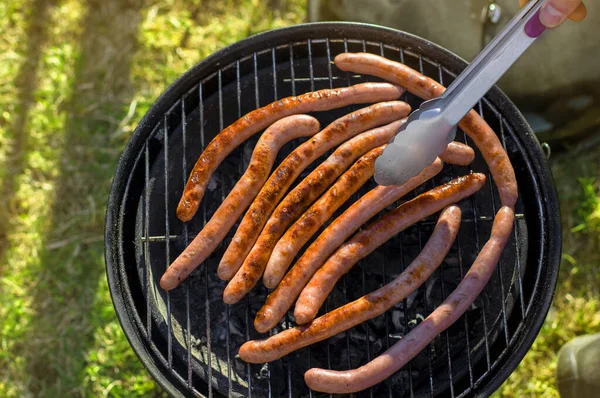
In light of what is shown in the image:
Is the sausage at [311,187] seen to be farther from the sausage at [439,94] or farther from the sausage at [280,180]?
the sausage at [439,94]

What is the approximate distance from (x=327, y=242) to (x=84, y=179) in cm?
268

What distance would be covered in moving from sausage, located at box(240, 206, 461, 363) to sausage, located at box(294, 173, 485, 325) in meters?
0.07

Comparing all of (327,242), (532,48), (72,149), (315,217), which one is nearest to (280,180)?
(315,217)

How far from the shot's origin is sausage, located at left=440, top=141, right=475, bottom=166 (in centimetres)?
315

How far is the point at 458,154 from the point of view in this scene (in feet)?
10.4

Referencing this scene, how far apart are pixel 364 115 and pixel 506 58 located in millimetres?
822

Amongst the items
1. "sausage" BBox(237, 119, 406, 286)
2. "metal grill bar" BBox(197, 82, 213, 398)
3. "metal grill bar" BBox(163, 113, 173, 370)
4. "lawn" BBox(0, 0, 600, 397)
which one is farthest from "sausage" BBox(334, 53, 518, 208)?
"lawn" BBox(0, 0, 600, 397)

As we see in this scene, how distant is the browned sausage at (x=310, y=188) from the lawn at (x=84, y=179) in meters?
1.90

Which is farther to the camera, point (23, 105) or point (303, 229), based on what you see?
point (23, 105)

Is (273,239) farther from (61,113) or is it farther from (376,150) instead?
(61,113)

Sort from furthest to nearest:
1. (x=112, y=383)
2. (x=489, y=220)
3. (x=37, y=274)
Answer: (x=37, y=274) → (x=112, y=383) → (x=489, y=220)

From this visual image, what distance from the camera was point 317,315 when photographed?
124 inches

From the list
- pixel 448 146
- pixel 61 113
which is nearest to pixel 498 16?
pixel 448 146

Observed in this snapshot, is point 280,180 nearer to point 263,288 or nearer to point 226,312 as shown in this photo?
point 263,288
